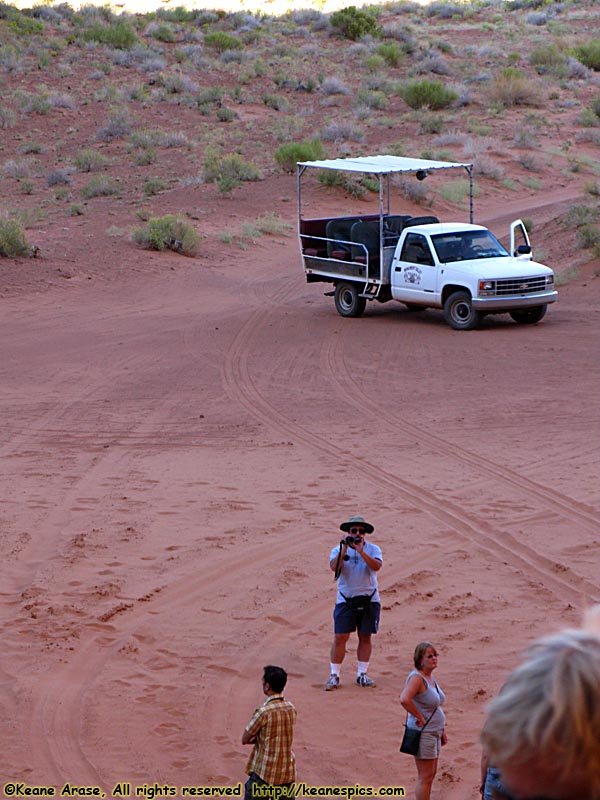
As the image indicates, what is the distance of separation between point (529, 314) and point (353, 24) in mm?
47198

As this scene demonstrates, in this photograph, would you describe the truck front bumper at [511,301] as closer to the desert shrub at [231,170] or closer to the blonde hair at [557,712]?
the desert shrub at [231,170]

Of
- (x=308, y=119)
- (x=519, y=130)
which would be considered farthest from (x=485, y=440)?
(x=308, y=119)

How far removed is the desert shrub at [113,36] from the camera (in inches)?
2191

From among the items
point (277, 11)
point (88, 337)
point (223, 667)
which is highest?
point (277, 11)

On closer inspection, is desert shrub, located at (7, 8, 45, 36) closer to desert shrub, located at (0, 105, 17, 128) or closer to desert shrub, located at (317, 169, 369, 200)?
desert shrub, located at (0, 105, 17, 128)

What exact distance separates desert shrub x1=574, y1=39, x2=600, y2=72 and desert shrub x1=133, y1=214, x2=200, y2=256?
37.1 m

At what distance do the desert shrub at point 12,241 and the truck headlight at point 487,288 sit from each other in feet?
38.3

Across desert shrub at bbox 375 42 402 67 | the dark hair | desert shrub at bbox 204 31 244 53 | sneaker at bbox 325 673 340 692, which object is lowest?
sneaker at bbox 325 673 340 692

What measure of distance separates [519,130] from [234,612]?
37.8 meters

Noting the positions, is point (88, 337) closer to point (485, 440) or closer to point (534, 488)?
point (485, 440)

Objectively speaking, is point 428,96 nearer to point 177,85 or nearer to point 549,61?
point 177,85

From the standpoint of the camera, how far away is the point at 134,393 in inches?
647

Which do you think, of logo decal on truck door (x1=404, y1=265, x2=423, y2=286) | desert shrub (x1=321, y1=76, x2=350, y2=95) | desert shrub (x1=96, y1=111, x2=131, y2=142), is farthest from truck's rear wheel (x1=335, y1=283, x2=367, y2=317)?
desert shrub (x1=321, y1=76, x2=350, y2=95)

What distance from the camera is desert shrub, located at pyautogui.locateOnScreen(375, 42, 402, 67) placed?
5778 centimetres
